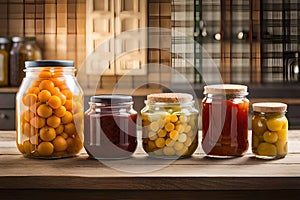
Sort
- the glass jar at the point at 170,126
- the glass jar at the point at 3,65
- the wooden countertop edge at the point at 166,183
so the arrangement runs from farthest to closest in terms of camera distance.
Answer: the glass jar at the point at 3,65, the glass jar at the point at 170,126, the wooden countertop edge at the point at 166,183

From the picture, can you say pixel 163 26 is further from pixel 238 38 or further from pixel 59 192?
pixel 59 192

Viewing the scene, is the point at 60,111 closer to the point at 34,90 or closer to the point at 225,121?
the point at 34,90

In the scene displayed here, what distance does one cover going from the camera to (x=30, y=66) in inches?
57.5

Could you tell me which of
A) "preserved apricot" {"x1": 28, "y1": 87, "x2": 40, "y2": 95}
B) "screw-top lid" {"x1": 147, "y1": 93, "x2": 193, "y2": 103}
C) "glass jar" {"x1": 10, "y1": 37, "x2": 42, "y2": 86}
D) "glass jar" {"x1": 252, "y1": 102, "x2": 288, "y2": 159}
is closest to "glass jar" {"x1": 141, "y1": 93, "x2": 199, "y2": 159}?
"screw-top lid" {"x1": 147, "y1": 93, "x2": 193, "y2": 103}

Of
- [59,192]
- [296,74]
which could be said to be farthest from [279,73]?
[59,192]

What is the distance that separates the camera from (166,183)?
1.22 metres

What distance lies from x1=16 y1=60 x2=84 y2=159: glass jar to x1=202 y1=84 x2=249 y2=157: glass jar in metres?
0.30

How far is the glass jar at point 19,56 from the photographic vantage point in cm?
359

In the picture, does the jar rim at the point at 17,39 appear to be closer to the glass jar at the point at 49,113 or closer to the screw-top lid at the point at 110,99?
the glass jar at the point at 49,113

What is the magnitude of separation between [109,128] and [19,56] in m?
2.35

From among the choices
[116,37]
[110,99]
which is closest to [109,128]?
[110,99]

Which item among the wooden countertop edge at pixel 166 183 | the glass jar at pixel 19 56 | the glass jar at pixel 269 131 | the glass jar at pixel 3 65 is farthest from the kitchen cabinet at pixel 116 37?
the wooden countertop edge at pixel 166 183

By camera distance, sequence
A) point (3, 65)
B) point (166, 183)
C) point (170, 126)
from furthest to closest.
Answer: point (3, 65), point (170, 126), point (166, 183)

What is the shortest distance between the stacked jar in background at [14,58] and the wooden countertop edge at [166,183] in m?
2.41
